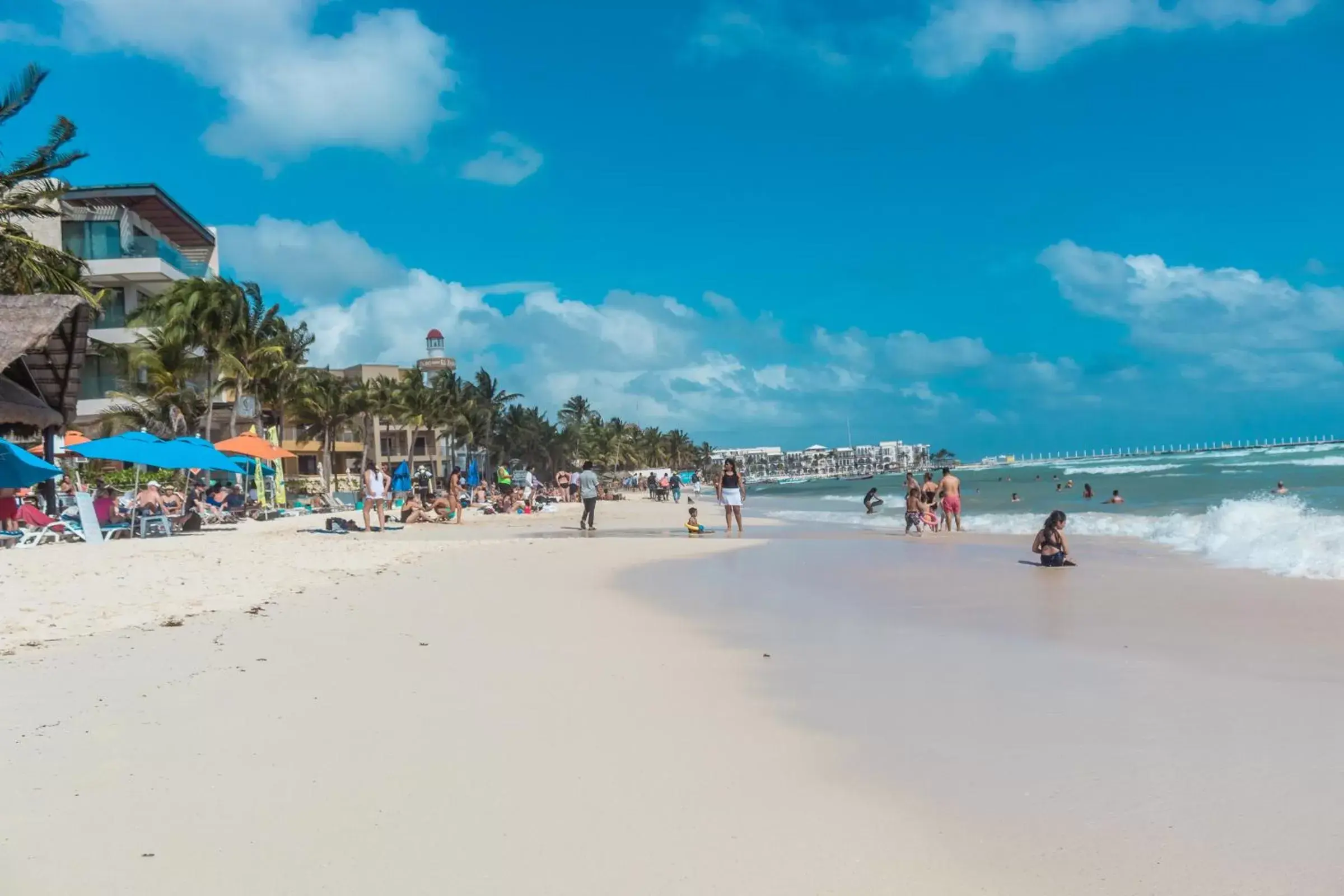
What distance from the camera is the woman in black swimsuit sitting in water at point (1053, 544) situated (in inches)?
457

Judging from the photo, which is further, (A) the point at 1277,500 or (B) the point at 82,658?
(A) the point at 1277,500

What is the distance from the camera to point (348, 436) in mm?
69625

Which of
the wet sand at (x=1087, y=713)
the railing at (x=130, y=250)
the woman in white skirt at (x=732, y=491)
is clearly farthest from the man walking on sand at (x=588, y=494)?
the railing at (x=130, y=250)

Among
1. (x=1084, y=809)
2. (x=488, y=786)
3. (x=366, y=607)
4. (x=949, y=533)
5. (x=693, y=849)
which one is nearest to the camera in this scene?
(x=693, y=849)

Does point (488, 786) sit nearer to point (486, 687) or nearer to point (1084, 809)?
point (486, 687)

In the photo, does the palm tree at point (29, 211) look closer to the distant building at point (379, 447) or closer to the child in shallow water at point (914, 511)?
the child in shallow water at point (914, 511)

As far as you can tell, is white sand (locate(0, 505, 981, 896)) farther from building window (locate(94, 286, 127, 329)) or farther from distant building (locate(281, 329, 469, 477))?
distant building (locate(281, 329, 469, 477))

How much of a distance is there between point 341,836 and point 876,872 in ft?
5.76

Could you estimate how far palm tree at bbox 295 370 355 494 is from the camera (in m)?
50.8

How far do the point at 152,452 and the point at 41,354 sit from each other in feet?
13.3

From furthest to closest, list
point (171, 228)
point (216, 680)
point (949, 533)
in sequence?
point (171, 228) → point (949, 533) → point (216, 680)

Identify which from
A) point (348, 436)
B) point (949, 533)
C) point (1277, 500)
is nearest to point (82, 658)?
point (949, 533)

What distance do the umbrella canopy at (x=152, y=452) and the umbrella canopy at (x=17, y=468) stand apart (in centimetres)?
333

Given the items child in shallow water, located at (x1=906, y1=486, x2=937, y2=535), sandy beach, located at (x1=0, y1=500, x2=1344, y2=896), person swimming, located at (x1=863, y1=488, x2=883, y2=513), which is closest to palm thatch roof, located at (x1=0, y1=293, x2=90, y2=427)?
sandy beach, located at (x1=0, y1=500, x2=1344, y2=896)
